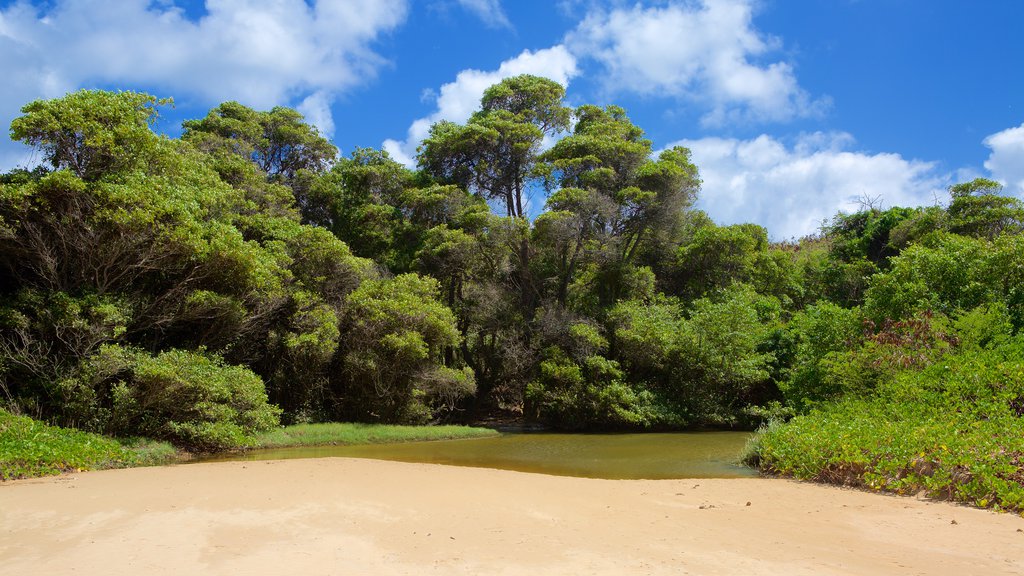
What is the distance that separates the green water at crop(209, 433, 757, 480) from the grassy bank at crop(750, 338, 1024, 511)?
5.02 ft

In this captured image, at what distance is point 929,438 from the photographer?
9344 millimetres

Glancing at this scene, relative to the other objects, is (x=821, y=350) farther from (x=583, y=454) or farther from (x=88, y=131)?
(x=88, y=131)

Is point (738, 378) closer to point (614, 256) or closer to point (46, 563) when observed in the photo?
point (614, 256)

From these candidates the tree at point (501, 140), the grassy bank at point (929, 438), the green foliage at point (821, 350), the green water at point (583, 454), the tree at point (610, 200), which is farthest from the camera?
the tree at point (501, 140)

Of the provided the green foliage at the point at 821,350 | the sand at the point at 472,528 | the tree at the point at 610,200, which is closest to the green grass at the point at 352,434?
the sand at the point at 472,528

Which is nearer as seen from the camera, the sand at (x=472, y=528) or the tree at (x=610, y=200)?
the sand at (x=472, y=528)

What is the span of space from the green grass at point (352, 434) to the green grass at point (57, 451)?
113 inches

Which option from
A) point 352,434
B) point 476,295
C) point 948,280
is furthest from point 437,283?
point 948,280

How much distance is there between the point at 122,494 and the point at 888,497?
11.1 metres

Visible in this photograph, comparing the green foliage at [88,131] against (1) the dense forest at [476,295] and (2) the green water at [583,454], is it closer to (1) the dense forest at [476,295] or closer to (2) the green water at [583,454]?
(1) the dense forest at [476,295]

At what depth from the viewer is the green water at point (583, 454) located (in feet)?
41.9

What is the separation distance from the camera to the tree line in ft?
43.7

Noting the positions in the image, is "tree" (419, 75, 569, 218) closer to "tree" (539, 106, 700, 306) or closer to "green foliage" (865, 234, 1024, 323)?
"tree" (539, 106, 700, 306)

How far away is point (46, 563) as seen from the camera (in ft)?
16.7
